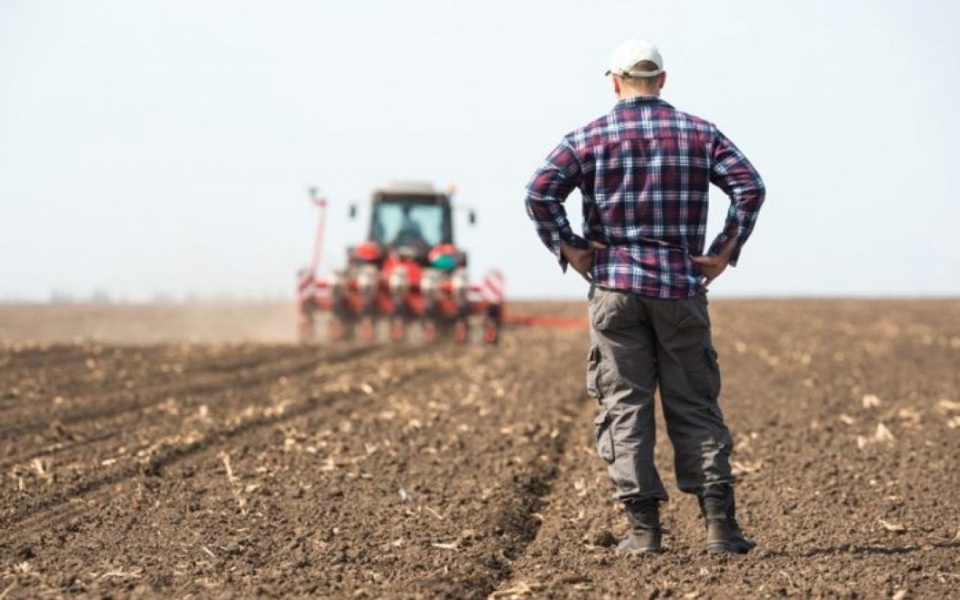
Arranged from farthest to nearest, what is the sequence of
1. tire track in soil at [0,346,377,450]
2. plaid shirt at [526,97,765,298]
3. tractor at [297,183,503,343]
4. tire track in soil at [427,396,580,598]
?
tractor at [297,183,503,343], tire track in soil at [0,346,377,450], plaid shirt at [526,97,765,298], tire track in soil at [427,396,580,598]

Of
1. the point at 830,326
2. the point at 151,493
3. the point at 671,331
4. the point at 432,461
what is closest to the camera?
the point at 671,331

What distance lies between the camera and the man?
4570 mm

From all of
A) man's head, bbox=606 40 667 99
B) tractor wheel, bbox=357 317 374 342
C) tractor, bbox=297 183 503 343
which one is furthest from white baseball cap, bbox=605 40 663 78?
tractor wheel, bbox=357 317 374 342

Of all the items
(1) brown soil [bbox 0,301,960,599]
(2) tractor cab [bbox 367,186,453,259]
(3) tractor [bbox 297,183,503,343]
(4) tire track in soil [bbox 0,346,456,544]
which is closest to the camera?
(1) brown soil [bbox 0,301,960,599]

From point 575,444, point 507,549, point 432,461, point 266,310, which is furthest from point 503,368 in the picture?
point 266,310

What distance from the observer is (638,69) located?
15.0ft

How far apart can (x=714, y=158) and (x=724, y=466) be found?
1.11 meters

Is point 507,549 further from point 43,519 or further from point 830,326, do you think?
point 830,326

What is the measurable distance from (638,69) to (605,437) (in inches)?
52.9

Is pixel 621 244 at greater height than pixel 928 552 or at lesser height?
greater

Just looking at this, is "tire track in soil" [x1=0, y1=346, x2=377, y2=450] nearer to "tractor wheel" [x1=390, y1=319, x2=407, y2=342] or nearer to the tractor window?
"tractor wheel" [x1=390, y1=319, x2=407, y2=342]

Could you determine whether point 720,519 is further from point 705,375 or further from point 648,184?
point 648,184

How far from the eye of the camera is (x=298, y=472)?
21.9 feet

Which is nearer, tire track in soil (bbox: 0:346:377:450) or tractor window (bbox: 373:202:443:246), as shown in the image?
tire track in soil (bbox: 0:346:377:450)
